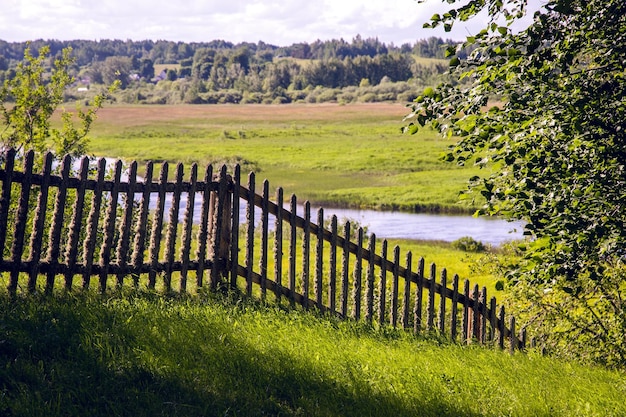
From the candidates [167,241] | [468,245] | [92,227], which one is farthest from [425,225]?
[92,227]

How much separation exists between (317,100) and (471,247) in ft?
435

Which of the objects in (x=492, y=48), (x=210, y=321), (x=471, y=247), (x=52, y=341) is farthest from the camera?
(x=471, y=247)

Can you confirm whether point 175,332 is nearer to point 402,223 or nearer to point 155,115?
point 402,223

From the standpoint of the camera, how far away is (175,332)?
694 centimetres

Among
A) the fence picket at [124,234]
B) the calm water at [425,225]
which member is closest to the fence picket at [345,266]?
the fence picket at [124,234]

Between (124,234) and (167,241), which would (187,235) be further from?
(124,234)

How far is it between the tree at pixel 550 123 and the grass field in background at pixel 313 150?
30.3m

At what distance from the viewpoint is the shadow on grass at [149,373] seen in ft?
18.5

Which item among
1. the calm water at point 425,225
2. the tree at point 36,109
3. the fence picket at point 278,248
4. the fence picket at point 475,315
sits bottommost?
the calm water at point 425,225

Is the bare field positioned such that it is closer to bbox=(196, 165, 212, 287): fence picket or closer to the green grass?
bbox=(196, 165, 212, 287): fence picket

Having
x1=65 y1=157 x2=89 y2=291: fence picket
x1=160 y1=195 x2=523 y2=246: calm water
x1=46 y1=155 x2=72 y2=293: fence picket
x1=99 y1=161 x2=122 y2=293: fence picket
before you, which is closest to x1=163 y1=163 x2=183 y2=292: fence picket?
x1=99 y1=161 x2=122 y2=293: fence picket

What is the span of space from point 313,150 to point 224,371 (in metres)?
67.1

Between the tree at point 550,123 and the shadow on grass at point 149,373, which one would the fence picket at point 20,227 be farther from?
the tree at point 550,123

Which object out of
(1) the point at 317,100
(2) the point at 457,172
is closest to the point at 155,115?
(1) the point at 317,100
